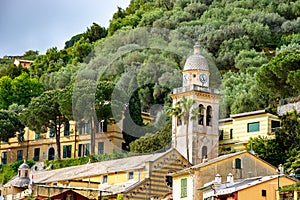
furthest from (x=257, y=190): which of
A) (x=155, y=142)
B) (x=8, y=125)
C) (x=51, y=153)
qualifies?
(x=8, y=125)

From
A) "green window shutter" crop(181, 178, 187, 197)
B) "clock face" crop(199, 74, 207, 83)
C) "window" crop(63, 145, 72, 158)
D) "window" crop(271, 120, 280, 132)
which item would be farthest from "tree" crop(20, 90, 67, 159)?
"green window shutter" crop(181, 178, 187, 197)

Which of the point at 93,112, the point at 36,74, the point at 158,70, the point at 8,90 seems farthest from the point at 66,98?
the point at 36,74

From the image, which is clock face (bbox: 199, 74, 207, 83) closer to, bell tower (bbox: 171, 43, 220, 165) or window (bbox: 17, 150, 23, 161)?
bell tower (bbox: 171, 43, 220, 165)

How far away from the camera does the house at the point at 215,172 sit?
5356 centimetres

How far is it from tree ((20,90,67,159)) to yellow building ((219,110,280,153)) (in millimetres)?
19922

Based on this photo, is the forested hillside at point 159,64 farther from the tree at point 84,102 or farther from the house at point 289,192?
the house at point 289,192

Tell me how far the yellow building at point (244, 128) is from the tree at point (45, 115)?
65.4 ft

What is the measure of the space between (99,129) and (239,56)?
2322 centimetres

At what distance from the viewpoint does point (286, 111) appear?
76.1 metres

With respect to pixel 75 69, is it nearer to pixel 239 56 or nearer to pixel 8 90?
pixel 8 90

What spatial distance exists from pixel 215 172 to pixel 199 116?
18322mm

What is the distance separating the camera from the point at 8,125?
94.7 metres

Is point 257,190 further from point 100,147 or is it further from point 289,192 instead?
point 100,147

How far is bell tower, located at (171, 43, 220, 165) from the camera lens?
71.9m
